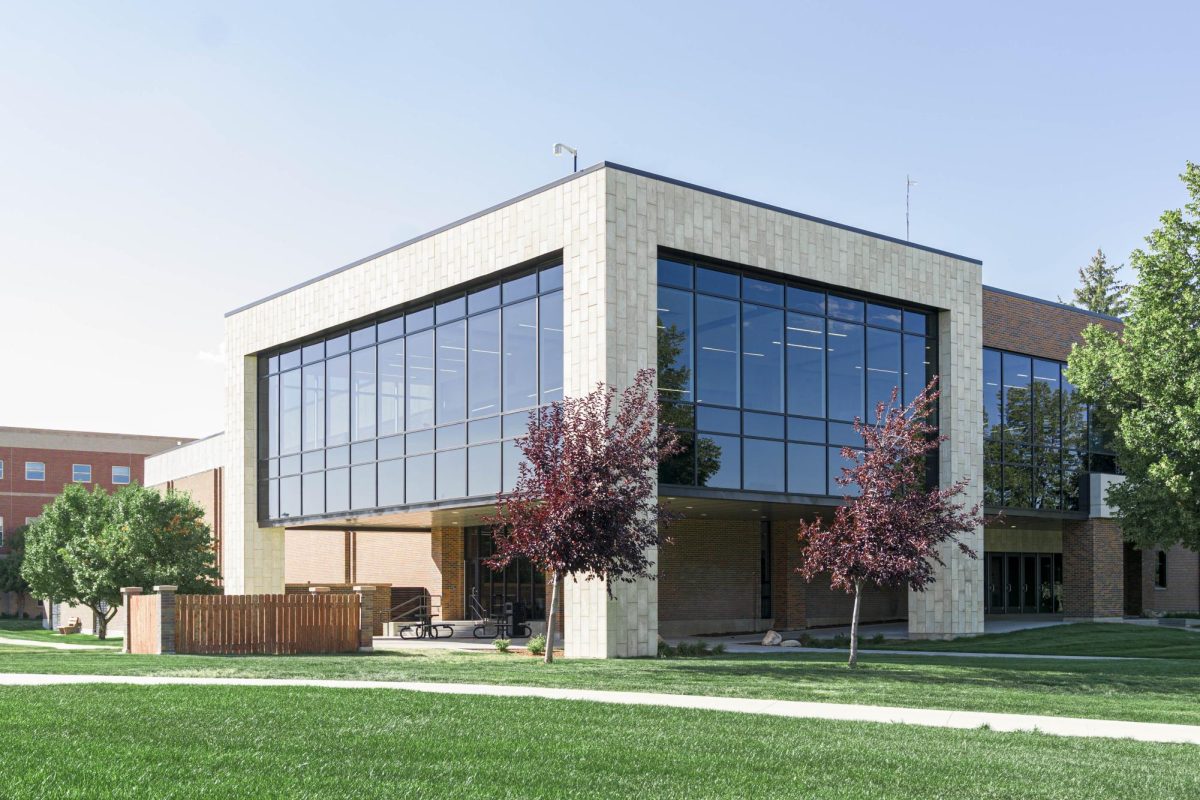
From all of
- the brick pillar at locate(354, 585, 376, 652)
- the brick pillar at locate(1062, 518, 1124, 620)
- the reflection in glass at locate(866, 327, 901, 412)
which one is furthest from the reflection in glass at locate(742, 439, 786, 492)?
the brick pillar at locate(1062, 518, 1124, 620)

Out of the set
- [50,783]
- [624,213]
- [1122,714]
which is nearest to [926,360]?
[624,213]

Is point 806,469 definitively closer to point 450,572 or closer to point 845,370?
point 845,370

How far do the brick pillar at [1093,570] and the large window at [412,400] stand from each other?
19552 mm

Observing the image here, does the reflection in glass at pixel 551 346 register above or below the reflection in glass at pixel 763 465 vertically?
above

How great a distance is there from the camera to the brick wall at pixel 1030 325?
115 ft

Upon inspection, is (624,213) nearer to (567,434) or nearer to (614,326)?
A: (614,326)

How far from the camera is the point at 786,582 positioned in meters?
35.4

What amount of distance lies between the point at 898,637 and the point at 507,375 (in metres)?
12.2

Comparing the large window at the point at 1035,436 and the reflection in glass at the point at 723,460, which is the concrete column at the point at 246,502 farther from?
the large window at the point at 1035,436

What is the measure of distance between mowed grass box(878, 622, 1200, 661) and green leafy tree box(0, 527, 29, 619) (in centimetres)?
5784

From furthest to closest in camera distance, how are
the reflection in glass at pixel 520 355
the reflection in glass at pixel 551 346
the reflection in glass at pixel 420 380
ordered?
1. the reflection in glass at pixel 420 380
2. the reflection in glass at pixel 520 355
3. the reflection in glass at pixel 551 346

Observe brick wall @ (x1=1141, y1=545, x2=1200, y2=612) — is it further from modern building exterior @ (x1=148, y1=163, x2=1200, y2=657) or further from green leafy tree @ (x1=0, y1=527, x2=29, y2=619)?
green leafy tree @ (x1=0, y1=527, x2=29, y2=619)

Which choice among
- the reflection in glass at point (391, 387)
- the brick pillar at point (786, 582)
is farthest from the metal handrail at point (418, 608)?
the brick pillar at point (786, 582)

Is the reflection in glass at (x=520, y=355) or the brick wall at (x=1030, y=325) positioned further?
the brick wall at (x=1030, y=325)
